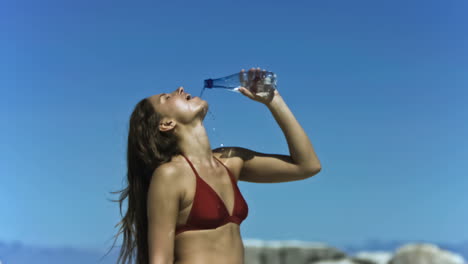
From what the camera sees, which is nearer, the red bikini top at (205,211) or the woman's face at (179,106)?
the red bikini top at (205,211)

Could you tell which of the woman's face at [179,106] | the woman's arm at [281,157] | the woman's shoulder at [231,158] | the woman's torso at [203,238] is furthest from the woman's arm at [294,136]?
the woman's torso at [203,238]

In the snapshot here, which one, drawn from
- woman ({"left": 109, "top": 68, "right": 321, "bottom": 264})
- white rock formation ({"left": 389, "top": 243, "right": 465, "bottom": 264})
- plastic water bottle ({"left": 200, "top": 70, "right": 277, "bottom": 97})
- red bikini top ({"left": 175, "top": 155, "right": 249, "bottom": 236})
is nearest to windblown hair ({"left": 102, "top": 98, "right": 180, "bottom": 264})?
woman ({"left": 109, "top": 68, "right": 321, "bottom": 264})

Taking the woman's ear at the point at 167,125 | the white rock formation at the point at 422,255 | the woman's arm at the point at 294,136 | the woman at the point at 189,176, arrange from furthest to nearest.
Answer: the white rock formation at the point at 422,255 → the woman's arm at the point at 294,136 → the woman's ear at the point at 167,125 → the woman at the point at 189,176

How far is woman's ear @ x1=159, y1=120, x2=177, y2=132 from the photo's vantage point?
12.6 feet

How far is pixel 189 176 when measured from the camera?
12.0 ft

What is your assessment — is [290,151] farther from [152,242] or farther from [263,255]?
[263,255]

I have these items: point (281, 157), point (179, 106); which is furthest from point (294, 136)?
point (179, 106)

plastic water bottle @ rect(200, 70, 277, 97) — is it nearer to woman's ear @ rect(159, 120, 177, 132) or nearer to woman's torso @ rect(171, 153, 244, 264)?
woman's ear @ rect(159, 120, 177, 132)

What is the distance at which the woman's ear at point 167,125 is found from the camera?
384cm

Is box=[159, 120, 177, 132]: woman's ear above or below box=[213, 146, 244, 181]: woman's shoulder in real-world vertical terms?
above

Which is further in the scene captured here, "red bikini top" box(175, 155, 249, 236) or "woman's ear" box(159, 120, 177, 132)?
"woman's ear" box(159, 120, 177, 132)

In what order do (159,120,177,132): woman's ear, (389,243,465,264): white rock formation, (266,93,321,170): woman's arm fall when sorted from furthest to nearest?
1. (389,243,465,264): white rock formation
2. (266,93,321,170): woman's arm
3. (159,120,177,132): woman's ear

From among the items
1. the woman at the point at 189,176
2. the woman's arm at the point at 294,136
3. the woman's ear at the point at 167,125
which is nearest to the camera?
the woman at the point at 189,176

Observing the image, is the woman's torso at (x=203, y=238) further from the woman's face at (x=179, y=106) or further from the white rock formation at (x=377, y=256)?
the white rock formation at (x=377, y=256)
